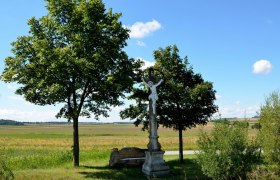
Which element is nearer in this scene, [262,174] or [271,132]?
[262,174]

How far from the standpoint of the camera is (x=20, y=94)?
24.5 metres

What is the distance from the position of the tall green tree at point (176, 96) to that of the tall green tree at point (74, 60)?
1829 mm

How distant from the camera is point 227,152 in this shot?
15734 mm

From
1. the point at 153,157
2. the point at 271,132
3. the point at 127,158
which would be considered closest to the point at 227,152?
the point at 271,132

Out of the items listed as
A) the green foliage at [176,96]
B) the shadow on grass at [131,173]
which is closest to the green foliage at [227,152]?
the shadow on grass at [131,173]

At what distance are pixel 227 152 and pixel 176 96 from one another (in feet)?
33.4

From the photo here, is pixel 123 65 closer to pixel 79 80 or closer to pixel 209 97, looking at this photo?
pixel 79 80

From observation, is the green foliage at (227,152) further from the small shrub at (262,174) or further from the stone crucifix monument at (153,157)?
the stone crucifix monument at (153,157)

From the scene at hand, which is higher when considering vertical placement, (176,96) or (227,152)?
(176,96)

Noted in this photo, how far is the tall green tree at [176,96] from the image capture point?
25.3 meters

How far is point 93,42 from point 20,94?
6.42m

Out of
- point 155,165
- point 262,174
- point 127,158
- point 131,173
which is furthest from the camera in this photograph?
point 127,158

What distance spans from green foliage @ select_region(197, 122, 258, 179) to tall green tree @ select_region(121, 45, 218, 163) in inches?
349

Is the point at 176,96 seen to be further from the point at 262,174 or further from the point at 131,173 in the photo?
the point at 262,174
